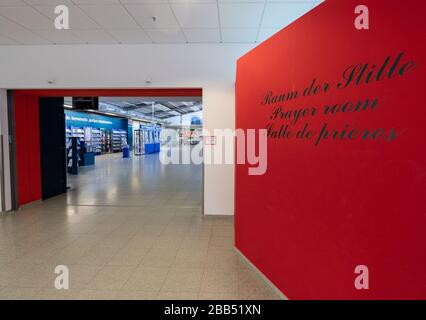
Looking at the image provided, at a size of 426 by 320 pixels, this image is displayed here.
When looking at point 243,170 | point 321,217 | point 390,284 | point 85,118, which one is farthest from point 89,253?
point 85,118

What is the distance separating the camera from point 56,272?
2.92 m

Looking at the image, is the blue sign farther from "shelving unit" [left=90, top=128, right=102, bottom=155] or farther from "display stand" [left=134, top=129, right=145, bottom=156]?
"display stand" [left=134, top=129, right=145, bottom=156]

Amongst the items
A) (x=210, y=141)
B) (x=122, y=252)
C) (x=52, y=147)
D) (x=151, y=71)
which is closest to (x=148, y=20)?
(x=151, y=71)

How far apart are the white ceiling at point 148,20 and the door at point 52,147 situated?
1.91m

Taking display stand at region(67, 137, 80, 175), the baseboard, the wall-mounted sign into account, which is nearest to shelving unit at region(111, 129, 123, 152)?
display stand at region(67, 137, 80, 175)

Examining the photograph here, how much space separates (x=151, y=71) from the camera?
4.97m

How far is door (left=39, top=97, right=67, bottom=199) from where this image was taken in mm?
6402

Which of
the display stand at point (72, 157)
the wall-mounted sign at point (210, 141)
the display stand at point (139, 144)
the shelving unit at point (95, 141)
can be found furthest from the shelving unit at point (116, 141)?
the wall-mounted sign at point (210, 141)

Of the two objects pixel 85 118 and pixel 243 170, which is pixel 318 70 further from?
pixel 85 118

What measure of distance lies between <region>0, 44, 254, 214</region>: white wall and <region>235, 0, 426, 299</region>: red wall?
7.27 ft

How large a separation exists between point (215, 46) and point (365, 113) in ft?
12.6

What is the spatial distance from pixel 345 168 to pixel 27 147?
6.47m

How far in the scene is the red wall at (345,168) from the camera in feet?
4.57

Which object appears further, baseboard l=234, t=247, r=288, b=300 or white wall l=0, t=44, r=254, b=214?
white wall l=0, t=44, r=254, b=214
